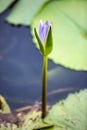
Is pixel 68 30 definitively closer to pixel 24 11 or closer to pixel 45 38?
pixel 45 38

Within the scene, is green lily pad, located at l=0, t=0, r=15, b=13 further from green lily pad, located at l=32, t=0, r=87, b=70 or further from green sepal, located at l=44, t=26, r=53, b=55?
green sepal, located at l=44, t=26, r=53, b=55

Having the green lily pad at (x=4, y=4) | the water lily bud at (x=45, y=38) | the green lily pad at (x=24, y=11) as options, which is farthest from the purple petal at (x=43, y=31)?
the green lily pad at (x=4, y=4)

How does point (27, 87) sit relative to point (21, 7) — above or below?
below

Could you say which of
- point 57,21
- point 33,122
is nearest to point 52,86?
point 33,122

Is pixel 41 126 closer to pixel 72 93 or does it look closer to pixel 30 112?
pixel 30 112

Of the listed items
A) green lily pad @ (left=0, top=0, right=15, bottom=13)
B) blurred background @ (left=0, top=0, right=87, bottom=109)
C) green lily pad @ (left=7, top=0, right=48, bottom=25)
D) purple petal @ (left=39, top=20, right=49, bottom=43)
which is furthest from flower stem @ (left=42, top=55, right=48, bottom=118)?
green lily pad @ (left=0, top=0, right=15, bottom=13)
